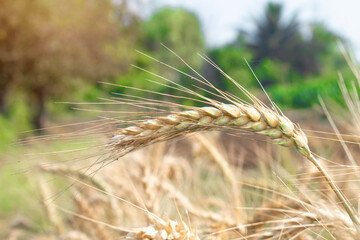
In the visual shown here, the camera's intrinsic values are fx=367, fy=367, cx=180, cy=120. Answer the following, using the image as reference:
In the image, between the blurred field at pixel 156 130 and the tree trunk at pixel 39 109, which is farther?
the tree trunk at pixel 39 109

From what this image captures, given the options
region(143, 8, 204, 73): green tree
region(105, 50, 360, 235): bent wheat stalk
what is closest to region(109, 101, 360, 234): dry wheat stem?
region(105, 50, 360, 235): bent wheat stalk

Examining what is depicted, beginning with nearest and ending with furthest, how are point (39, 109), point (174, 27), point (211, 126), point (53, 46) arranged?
point (211, 126) < point (53, 46) < point (39, 109) < point (174, 27)

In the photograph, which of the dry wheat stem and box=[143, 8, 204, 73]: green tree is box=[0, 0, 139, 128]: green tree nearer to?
the dry wheat stem

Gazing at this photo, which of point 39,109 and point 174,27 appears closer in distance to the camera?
point 39,109

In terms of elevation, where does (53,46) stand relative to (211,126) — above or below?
above

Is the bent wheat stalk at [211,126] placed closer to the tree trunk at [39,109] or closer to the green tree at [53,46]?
the green tree at [53,46]

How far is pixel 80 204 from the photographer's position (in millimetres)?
1317

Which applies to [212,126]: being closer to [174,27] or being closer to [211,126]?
[211,126]

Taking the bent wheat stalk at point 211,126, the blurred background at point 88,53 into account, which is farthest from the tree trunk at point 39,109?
the bent wheat stalk at point 211,126

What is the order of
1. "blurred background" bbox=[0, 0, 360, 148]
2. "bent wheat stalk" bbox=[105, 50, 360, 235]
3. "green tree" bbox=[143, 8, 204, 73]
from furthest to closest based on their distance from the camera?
"green tree" bbox=[143, 8, 204, 73] → "blurred background" bbox=[0, 0, 360, 148] → "bent wheat stalk" bbox=[105, 50, 360, 235]

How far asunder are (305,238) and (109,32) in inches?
585

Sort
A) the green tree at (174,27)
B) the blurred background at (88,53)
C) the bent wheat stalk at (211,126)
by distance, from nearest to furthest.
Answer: the bent wheat stalk at (211,126)
the blurred background at (88,53)
the green tree at (174,27)

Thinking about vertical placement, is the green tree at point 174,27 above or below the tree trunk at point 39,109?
above

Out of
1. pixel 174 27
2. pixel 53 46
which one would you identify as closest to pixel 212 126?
pixel 53 46
